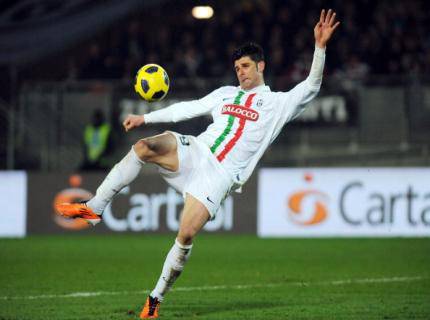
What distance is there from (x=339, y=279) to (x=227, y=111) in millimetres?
3017

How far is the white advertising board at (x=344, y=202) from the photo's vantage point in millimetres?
15266

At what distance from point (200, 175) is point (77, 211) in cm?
99

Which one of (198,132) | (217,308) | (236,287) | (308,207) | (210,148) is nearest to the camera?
(210,148)

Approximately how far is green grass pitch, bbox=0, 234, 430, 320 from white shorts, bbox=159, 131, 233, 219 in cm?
90

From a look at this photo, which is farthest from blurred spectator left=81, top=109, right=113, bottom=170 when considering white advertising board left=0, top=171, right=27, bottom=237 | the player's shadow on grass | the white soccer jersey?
the white soccer jersey

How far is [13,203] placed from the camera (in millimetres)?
15773

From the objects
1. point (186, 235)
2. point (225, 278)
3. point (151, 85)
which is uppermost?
point (151, 85)

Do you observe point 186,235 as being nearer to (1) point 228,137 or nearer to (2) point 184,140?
(2) point 184,140

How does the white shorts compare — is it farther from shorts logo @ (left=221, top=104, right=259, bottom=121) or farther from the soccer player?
shorts logo @ (left=221, top=104, right=259, bottom=121)

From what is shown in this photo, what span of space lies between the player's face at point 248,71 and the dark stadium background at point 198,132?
1791 mm

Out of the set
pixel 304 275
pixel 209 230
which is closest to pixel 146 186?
pixel 209 230

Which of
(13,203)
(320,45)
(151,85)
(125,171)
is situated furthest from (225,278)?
(13,203)

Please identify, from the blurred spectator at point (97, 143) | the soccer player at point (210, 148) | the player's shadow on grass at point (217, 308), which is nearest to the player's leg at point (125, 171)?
the soccer player at point (210, 148)

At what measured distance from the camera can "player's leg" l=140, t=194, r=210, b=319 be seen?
7367 millimetres
